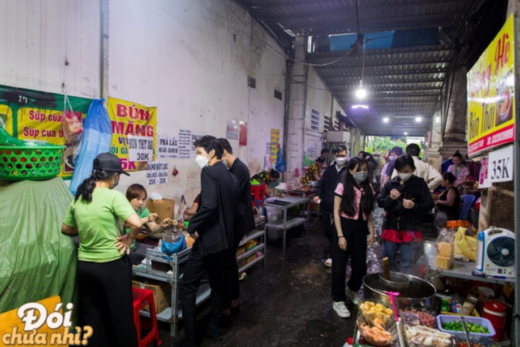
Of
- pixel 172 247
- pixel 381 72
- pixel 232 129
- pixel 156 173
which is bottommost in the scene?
pixel 172 247

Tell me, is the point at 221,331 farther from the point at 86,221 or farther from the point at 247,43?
the point at 247,43

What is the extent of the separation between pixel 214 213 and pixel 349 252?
1.70 meters

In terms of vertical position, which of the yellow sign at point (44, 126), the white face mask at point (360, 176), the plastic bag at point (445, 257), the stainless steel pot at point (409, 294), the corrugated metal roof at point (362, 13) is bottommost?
the stainless steel pot at point (409, 294)

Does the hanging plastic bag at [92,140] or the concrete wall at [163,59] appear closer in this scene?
the concrete wall at [163,59]

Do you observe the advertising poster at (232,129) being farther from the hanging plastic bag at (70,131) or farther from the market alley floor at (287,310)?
the hanging plastic bag at (70,131)

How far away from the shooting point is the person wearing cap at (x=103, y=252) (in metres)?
2.31

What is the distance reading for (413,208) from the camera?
3.53m

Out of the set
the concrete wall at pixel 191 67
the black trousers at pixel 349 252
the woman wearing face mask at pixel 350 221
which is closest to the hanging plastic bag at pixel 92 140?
the concrete wall at pixel 191 67

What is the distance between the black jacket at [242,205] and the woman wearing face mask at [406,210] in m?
1.54

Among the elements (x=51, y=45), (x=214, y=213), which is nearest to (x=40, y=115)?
(x=51, y=45)

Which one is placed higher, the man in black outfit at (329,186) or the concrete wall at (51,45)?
the concrete wall at (51,45)

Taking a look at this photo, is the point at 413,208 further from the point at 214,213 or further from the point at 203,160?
the point at 203,160

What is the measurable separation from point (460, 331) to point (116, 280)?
2.44 metres

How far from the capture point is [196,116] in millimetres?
5379
